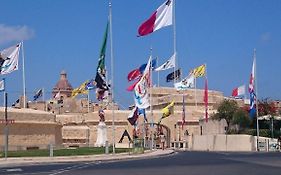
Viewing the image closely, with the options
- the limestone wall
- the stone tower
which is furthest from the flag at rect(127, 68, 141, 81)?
the stone tower

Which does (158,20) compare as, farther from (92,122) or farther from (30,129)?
(92,122)

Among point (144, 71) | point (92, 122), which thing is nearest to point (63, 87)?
point (92, 122)

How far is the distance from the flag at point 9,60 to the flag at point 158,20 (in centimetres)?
1588

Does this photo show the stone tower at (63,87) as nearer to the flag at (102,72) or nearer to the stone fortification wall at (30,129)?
the stone fortification wall at (30,129)

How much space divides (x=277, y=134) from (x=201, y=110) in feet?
122

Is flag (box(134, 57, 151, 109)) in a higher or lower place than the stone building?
higher

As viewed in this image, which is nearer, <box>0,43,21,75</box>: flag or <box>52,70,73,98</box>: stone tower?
<box>0,43,21,75</box>: flag

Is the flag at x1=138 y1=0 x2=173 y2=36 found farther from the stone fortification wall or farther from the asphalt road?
the stone fortification wall

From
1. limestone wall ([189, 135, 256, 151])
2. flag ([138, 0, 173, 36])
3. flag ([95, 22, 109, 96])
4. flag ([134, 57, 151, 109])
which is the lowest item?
limestone wall ([189, 135, 256, 151])

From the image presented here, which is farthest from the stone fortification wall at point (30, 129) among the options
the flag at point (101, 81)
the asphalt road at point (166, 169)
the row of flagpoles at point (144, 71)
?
the asphalt road at point (166, 169)

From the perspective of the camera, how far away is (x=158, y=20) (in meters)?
39.9

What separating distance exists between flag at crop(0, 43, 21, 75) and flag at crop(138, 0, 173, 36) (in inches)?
625

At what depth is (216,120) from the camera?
7356 cm

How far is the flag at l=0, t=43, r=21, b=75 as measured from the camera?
50406 millimetres
